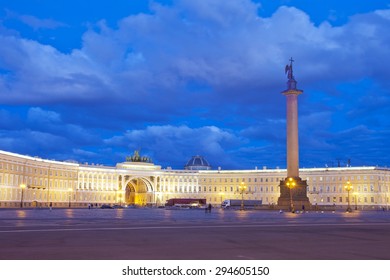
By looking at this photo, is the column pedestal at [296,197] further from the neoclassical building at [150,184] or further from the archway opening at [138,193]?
the archway opening at [138,193]

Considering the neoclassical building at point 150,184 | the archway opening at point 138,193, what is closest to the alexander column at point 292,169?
the neoclassical building at point 150,184

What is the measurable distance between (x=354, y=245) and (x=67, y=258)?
416 inches

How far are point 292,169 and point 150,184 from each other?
10197cm

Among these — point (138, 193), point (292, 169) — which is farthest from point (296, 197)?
point (138, 193)

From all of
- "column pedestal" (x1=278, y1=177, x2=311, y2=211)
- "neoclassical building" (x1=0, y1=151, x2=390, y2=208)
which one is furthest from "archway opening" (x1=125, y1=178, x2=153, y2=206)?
"column pedestal" (x1=278, y1=177, x2=311, y2=211)

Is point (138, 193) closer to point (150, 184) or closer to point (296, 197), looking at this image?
point (150, 184)

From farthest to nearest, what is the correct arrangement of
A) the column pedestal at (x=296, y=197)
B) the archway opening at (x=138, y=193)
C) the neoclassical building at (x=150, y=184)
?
the archway opening at (x=138, y=193) → the neoclassical building at (x=150, y=184) → the column pedestal at (x=296, y=197)

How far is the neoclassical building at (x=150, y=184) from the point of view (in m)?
126

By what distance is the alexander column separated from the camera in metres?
81.2

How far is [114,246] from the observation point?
698 inches

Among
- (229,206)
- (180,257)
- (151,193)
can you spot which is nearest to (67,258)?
(180,257)

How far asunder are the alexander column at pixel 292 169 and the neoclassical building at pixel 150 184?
4940 cm

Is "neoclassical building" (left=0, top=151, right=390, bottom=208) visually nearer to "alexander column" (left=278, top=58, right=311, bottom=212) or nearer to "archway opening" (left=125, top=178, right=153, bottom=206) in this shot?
"archway opening" (left=125, top=178, right=153, bottom=206)

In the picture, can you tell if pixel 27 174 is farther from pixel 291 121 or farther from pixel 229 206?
pixel 291 121
